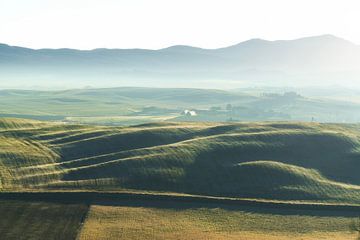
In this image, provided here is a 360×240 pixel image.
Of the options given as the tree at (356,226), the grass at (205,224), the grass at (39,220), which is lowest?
the tree at (356,226)

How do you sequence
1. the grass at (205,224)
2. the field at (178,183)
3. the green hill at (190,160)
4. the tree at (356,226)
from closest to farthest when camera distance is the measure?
the grass at (205,224) → the field at (178,183) → the tree at (356,226) → the green hill at (190,160)

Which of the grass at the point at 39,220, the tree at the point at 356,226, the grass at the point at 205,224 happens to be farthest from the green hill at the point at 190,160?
the tree at the point at 356,226

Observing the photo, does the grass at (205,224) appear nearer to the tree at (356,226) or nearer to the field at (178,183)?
the field at (178,183)

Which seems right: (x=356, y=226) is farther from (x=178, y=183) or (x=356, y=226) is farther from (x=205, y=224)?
(x=178, y=183)

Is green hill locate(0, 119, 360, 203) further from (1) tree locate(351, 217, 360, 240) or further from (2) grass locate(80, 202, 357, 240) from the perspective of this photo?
(1) tree locate(351, 217, 360, 240)

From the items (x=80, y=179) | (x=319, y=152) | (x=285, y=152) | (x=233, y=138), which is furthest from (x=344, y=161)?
(x=80, y=179)

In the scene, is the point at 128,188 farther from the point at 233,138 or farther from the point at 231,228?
the point at 233,138

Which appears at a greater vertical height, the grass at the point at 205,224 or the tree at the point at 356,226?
the grass at the point at 205,224
